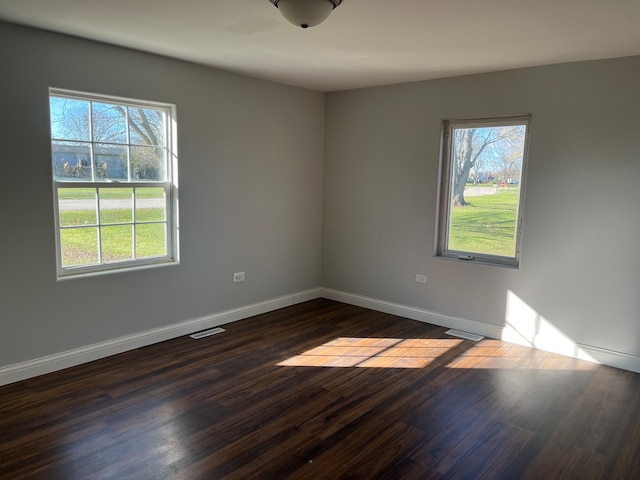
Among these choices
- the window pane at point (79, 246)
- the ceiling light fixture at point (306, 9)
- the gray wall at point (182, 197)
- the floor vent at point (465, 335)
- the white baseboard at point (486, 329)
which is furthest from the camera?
the floor vent at point (465, 335)

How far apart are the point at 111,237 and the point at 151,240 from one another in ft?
1.20

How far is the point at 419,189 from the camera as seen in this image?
183 inches

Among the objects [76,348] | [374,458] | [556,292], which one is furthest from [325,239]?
[374,458]

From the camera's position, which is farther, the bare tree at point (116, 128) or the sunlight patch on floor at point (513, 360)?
the sunlight patch on floor at point (513, 360)

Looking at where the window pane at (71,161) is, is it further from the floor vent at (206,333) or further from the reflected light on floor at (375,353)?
the reflected light on floor at (375,353)

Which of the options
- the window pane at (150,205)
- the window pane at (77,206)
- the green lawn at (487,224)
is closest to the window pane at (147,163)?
the window pane at (150,205)

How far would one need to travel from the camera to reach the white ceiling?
2.49 metres

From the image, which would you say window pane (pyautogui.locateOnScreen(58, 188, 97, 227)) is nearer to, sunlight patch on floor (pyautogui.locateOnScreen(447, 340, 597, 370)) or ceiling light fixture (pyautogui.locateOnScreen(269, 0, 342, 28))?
ceiling light fixture (pyautogui.locateOnScreen(269, 0, 342, 28))

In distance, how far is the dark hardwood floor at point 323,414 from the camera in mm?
2342

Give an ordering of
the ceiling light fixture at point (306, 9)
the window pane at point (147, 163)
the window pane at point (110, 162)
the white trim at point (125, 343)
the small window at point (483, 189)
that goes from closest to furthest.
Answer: the ceiling light fixture at point (306, 9), the white trim at point (125, 343), the window pane at point (110, 162), the window pane at point (147, 163), the small window at point (483, 189)

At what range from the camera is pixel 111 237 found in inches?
144

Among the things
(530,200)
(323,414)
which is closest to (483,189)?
(530,200)

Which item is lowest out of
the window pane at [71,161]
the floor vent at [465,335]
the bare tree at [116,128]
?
the floor vent at [465,335]

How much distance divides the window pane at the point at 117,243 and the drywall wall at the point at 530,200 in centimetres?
247
